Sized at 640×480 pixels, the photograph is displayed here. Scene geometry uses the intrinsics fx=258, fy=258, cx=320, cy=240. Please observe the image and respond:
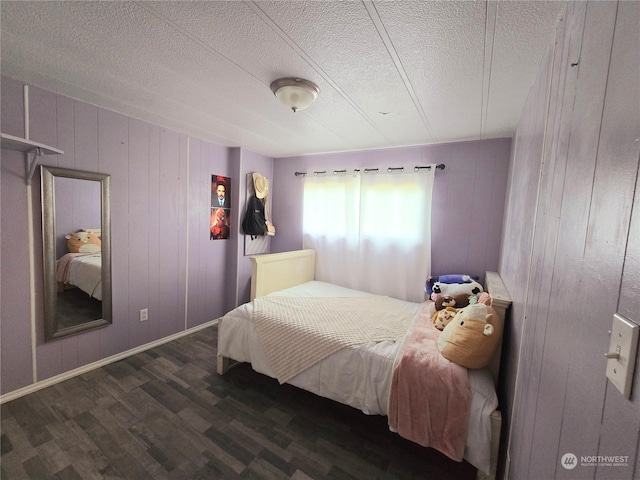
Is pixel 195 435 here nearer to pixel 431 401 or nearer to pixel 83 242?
pixel 431 401

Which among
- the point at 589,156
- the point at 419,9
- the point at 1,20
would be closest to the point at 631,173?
the point at 589,156

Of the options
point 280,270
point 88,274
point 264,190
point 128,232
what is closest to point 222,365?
point 280,270

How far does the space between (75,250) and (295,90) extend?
218 cm

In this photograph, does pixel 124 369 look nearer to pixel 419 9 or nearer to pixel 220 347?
pixel 220 347

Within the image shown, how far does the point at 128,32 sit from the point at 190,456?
229 centimetres

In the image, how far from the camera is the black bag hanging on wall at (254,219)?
134 inches

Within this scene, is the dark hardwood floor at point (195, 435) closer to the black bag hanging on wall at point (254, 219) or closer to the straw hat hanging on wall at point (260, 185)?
the black bag hanging on wall at point (254, 219)

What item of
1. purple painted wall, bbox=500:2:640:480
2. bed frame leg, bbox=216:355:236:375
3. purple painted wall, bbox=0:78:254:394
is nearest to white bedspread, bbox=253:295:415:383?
bed frame leg, bbox=216:355:236:375

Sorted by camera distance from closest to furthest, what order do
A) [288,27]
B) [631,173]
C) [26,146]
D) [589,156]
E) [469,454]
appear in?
[631,173]
[589,156]
[288,27]
[469,454]
[26,146]

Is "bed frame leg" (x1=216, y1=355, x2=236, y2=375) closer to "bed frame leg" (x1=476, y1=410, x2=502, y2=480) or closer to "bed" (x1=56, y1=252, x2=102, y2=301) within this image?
"bed" (x1=56, y1=252, x2=102, y2=301)

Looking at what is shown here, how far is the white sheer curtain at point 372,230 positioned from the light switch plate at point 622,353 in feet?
7.94

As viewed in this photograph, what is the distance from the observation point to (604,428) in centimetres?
47

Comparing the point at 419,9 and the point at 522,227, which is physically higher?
the point at 419,9

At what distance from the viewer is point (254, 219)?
11.2 feet
